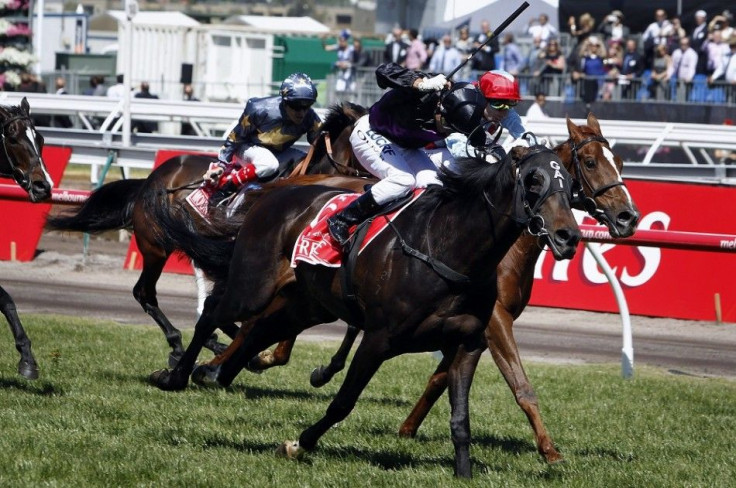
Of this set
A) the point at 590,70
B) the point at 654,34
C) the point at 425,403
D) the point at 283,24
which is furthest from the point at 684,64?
the point at 283,24

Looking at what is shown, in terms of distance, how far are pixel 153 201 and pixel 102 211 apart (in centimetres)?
182

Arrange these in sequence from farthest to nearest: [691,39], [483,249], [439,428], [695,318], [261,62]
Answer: [261,62] → [691,39] → [695,318] → [439,428] → [483,249]

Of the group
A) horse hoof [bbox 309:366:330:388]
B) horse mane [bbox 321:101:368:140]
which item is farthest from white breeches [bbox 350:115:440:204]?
horse hoof [bbox 309:366:330:388]

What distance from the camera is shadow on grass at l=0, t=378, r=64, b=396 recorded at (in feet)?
26.2

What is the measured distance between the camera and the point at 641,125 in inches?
631

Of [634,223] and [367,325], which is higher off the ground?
[634,223]

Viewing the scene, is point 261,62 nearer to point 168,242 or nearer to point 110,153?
point 110,153

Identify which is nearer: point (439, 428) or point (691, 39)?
point (439, 428)

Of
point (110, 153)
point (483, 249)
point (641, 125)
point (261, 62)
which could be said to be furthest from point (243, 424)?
point (261, 62)

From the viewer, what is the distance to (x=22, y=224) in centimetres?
1537

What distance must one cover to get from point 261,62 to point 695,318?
19.3 m

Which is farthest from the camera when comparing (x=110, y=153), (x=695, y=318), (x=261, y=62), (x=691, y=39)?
(x=261, y=62)

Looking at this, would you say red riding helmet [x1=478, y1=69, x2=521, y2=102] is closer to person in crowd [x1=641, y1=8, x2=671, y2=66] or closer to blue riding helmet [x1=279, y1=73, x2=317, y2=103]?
blue riding helmet [x1=279, y1=73, x2=317, y2=103]

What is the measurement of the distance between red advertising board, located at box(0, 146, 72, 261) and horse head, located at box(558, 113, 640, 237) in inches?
369
